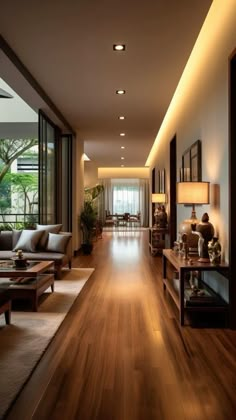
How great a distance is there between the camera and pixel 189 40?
13.7ft

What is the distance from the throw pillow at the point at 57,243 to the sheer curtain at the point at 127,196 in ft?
45.4

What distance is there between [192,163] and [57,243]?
253 cm

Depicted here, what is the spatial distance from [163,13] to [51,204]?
508cm

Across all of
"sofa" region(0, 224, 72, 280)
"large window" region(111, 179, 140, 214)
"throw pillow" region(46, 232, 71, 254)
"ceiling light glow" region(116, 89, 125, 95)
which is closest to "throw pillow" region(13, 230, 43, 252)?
"sofa" region(0, 224, 72, 280)

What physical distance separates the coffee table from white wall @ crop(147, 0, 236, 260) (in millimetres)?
2089

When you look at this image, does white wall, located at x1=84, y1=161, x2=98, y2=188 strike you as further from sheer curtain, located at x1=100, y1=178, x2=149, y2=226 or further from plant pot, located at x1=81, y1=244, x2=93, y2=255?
plant pot, located at x1=81, y1=244, x2=93, y2=255

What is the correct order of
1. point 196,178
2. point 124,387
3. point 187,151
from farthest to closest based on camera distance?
1. point 187,151
2. point 196,178
3. point 124,387

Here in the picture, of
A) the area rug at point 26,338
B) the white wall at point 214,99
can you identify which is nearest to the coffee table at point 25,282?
the area rug at point 26,338

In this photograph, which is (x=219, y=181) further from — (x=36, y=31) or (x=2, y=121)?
(x=2, y=121)

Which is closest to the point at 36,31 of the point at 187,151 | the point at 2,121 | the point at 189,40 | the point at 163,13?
the point at 163,13

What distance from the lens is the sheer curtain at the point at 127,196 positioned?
19969 mm

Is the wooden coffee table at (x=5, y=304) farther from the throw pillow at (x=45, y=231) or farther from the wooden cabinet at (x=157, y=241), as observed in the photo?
the wooden cabinet at (x=157, y=241)

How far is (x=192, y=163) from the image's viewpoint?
5383mm

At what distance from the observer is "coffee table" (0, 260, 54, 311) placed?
4055mm
